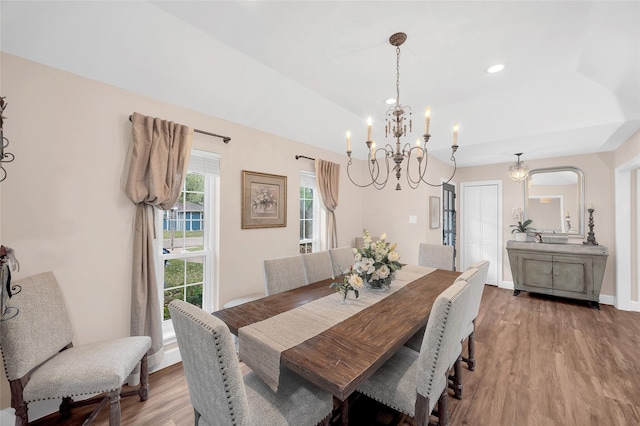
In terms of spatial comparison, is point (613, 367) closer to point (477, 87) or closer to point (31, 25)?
point (477, 87)

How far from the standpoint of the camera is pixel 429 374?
1.27 metres

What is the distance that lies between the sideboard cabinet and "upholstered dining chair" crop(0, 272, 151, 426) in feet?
17.3

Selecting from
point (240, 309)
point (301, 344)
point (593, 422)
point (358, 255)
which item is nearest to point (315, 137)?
point (358, 255)

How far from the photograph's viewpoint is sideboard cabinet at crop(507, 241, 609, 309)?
388 centimetres

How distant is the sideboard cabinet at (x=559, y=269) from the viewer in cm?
388

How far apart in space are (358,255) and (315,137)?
2.14 metres

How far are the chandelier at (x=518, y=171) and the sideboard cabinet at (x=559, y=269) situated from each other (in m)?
1.10

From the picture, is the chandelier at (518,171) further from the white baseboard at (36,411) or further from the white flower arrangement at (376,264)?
the white baseboard at (36,411)

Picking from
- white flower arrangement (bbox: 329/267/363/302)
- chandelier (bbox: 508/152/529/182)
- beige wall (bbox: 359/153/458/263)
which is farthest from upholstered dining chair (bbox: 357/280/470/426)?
chandelier (bbox: 508/152/529/182)

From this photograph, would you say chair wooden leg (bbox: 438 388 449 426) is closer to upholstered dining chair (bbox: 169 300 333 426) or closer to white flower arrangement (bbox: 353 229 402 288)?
upholstered dining chair (bbox: 169 300 333 426)

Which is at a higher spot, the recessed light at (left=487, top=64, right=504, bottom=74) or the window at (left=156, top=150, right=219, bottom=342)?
the recessed light at (left=487, top=64, right=504, bottom=74)

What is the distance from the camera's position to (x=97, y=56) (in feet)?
6.21

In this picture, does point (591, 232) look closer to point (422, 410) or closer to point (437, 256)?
point (437, 256)

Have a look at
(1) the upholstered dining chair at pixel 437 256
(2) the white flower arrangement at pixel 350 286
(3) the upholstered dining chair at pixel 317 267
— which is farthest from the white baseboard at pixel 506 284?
(2) the white flower arrangement at pixel 350 286
